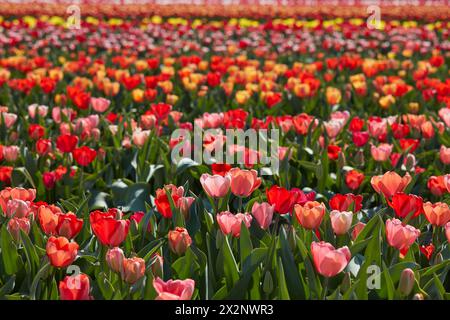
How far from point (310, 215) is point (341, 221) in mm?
95

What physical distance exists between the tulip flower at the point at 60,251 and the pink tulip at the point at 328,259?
65 centimetres

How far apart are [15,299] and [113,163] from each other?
192 centimetres

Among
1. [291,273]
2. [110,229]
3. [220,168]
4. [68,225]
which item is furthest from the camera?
[220,168]

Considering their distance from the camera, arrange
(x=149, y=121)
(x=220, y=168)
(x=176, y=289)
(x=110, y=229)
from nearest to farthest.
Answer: (x=176, y=289), (x=110, y=229), (x=220, y=168), (x=149, y=121)

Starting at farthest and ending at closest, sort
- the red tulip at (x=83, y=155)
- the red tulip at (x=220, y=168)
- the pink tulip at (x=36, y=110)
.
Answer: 1. the pink tulip at (x=36, y=110)
2. the red tulip at (x=83, y=155)
3. the red tulip at (x=220, y=168)

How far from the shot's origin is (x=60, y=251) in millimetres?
2121

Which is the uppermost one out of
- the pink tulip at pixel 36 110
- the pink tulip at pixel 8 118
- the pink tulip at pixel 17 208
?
the pink tulip at pixel 17 208

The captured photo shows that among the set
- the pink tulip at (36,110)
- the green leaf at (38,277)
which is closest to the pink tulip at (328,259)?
the green leaf at (38,277)

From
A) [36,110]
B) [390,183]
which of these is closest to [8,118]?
[36,110]

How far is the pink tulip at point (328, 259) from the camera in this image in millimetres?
1989

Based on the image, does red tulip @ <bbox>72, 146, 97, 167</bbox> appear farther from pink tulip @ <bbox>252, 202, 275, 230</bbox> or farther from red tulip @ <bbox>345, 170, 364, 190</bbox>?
pink tulip @ <bbox>252, 202, 275, 230</bbox>

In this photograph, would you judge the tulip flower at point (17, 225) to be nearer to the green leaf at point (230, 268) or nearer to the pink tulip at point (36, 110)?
the green leaf at point (230, 268)

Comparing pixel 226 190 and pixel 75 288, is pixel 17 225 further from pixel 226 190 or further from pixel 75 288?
pixel 226 190

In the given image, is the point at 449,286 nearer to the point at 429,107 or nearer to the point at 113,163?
the point at 113,163
